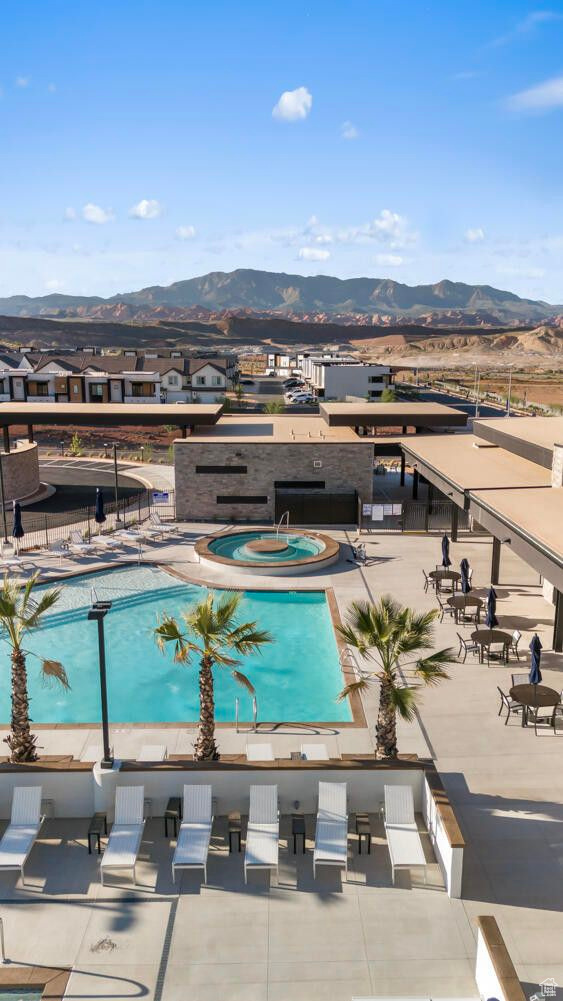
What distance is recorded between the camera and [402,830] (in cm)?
1196

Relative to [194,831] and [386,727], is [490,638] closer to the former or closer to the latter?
[386,727]

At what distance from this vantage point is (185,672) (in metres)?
19.3

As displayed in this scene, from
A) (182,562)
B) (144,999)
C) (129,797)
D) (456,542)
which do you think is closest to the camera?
(144,999)

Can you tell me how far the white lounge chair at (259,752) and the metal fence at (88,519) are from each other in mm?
17232

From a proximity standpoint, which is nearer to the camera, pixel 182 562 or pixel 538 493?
pixel 538 493

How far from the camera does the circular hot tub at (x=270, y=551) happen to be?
26719 mm

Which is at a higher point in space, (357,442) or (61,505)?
(357,442)

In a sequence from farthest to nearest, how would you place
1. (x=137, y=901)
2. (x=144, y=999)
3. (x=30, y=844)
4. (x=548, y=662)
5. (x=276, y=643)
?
(x=276, y=643), (x=548, y=662), (x=30, y=844), (x=137, y=901), (x=144, y=999)

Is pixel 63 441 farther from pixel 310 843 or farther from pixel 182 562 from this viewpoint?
pixel 310 843

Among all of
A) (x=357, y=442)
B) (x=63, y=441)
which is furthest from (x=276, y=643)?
(x=63, y=441)

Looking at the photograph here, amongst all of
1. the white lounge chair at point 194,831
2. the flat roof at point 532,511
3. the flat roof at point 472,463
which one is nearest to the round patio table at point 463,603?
the flat roof at point 532,511

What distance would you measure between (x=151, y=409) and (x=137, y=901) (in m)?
30.4

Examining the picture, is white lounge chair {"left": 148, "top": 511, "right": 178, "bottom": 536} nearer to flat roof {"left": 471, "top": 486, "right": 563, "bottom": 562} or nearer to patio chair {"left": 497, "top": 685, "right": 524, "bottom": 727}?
flat roof {"left": 471, "top": 486, "right": 563, "bottom": 562}

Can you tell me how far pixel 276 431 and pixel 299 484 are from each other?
5290mm
